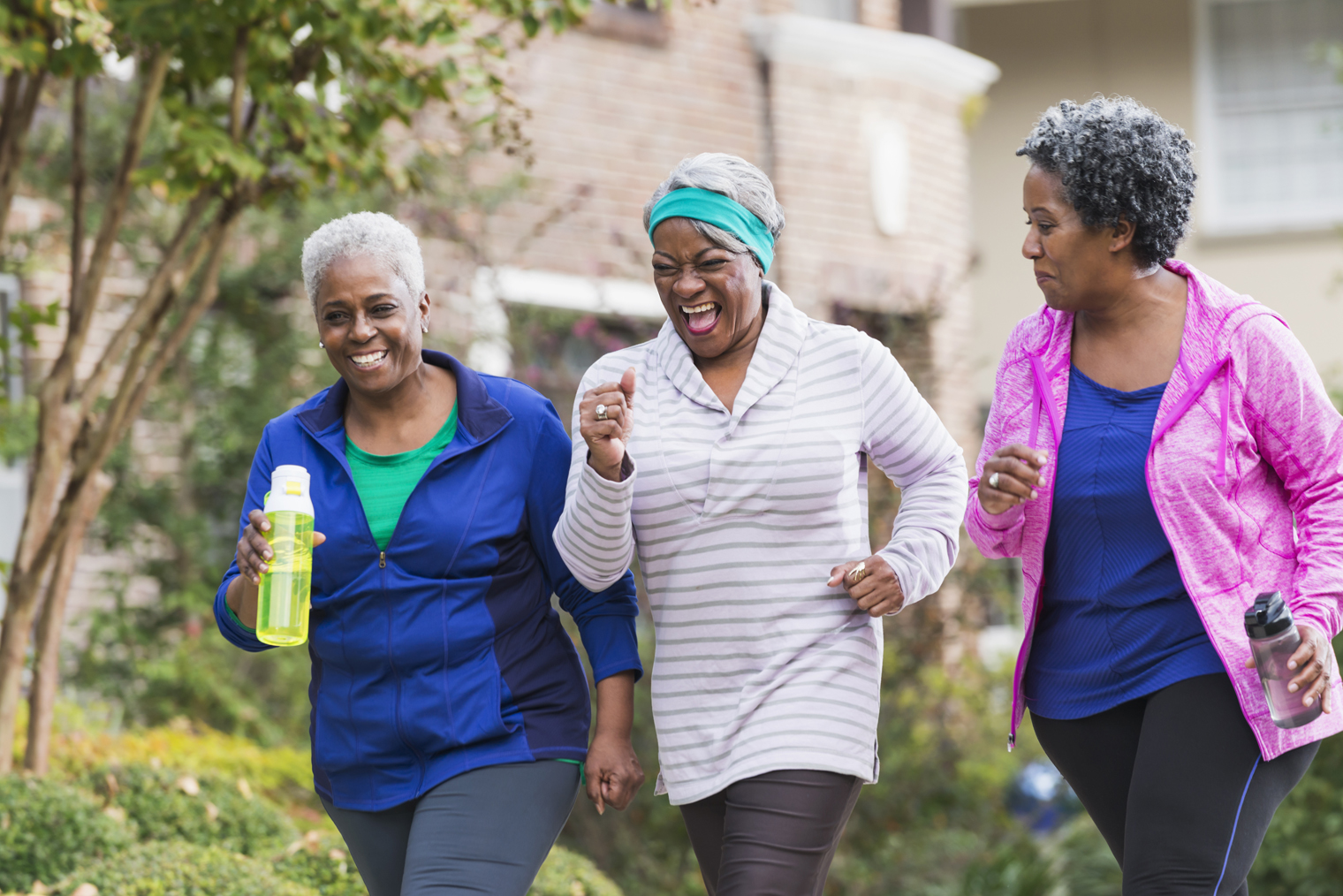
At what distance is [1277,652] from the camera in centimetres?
293

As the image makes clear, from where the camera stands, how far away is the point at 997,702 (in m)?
9.23

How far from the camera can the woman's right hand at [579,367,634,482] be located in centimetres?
309

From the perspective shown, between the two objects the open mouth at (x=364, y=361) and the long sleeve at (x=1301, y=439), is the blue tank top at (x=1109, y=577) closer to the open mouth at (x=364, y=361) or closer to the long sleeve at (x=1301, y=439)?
the long sleeve at (x=1301, y=439)

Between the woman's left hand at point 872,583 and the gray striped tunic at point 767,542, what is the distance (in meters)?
0.03

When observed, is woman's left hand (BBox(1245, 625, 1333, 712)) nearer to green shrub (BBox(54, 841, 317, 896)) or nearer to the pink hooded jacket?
the pink hooded jacket

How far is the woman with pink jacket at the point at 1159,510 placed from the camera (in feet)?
10.0

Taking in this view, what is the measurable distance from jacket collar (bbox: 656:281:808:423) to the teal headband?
0.64 ft

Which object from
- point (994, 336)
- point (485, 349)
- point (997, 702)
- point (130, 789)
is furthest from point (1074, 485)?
point (994, 336)

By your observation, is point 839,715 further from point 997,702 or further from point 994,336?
point 994,336

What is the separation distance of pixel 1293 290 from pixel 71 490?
1304cm

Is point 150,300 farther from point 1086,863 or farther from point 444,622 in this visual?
point 1086,863

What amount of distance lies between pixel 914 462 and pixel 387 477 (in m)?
1.17

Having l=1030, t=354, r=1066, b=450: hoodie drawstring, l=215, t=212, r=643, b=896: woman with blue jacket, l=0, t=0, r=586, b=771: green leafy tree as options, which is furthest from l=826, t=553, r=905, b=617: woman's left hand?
l=0, t=0, r=586, b=771: green leafy tree

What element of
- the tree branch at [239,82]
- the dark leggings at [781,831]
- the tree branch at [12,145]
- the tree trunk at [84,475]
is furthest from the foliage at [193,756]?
the dark leggings at [781,831]
